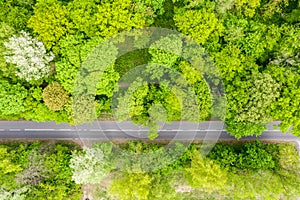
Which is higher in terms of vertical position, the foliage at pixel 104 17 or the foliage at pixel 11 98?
the foliage at pixel 104 17

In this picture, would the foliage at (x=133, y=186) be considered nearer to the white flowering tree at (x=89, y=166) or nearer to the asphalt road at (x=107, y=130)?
the white flowering tree at (x=89, y=166)

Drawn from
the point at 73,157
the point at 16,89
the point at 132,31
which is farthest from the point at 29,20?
the point at 73,157

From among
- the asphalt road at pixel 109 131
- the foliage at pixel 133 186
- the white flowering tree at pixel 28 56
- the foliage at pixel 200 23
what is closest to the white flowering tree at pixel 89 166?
the foliage at pixel 133 186

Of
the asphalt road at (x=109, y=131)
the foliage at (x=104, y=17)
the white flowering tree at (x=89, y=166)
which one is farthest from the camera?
the asphalt road at (x=109, y=131)

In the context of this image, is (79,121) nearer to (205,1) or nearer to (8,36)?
(8,36)

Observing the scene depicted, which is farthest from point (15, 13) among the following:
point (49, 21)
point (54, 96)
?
point (54, 96)

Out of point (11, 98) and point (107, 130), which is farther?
point (107, 130)

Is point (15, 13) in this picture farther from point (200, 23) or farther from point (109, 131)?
point (200, 23)
